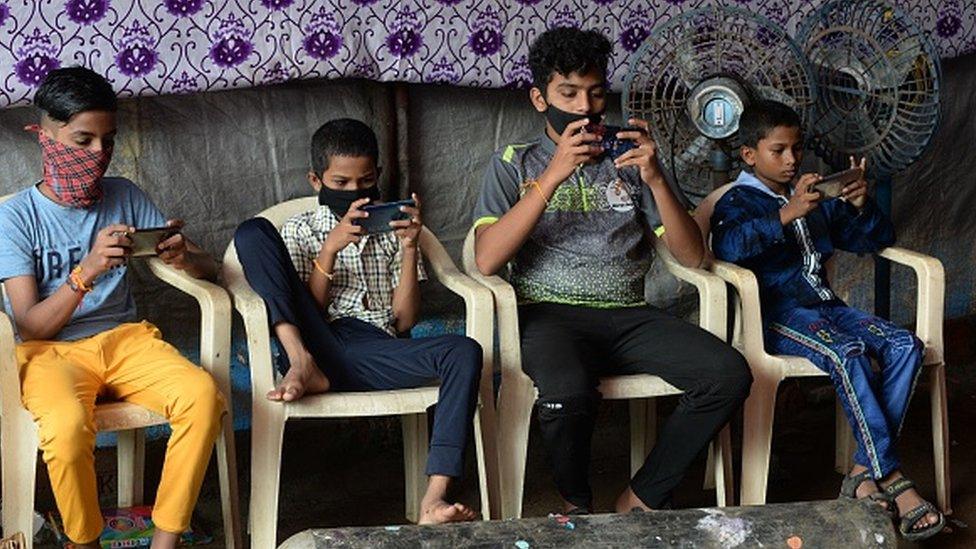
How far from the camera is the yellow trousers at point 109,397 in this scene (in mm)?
3406

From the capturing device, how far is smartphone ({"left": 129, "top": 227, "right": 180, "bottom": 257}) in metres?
3.59

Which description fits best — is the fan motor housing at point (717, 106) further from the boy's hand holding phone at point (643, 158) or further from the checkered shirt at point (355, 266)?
the checkered shirt at point (355, 266)

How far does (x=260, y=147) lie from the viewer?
457 cm

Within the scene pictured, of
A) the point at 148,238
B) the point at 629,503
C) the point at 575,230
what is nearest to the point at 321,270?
the point at 148,238

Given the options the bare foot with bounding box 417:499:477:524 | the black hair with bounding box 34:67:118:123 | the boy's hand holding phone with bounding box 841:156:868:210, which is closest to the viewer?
the bare foot with bounding box 417:499:477:524

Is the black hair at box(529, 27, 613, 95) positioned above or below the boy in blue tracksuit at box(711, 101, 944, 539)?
above

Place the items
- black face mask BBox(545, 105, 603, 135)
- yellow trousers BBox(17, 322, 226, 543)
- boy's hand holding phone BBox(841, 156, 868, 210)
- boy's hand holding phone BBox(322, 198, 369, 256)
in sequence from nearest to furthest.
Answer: yellow trousers BBox(17, 322, 226, 543)
boy's hand holding phone BBox(322, 198, 369, 256)
black face mask BBox(545, 105, 603, 135)
boy's hand holding phone BBox(841, 156, 868, 210)

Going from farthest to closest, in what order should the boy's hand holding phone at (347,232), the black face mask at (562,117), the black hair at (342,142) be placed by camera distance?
the black face mask at (562,117) → the black hair at (342,142) → the boy's hand holding phone at (347,232)

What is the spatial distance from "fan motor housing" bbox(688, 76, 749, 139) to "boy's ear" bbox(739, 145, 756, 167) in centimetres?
7

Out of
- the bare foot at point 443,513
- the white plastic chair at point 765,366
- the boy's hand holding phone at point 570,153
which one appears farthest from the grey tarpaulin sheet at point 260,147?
the bare foot at point 443,513

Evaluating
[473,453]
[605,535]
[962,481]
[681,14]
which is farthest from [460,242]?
[605,535]

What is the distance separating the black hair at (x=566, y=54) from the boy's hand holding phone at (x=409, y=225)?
531mm

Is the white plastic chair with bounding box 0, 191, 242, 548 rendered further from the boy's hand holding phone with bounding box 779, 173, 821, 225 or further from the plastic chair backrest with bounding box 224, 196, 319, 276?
the boy's hand holding phone with bounding box 779, 173, 821, 225

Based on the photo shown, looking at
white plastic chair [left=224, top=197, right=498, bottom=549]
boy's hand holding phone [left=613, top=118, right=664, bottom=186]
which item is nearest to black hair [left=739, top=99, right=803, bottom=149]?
boy's hand holding phone [left=613, top=118, right=664, bottom=186]
